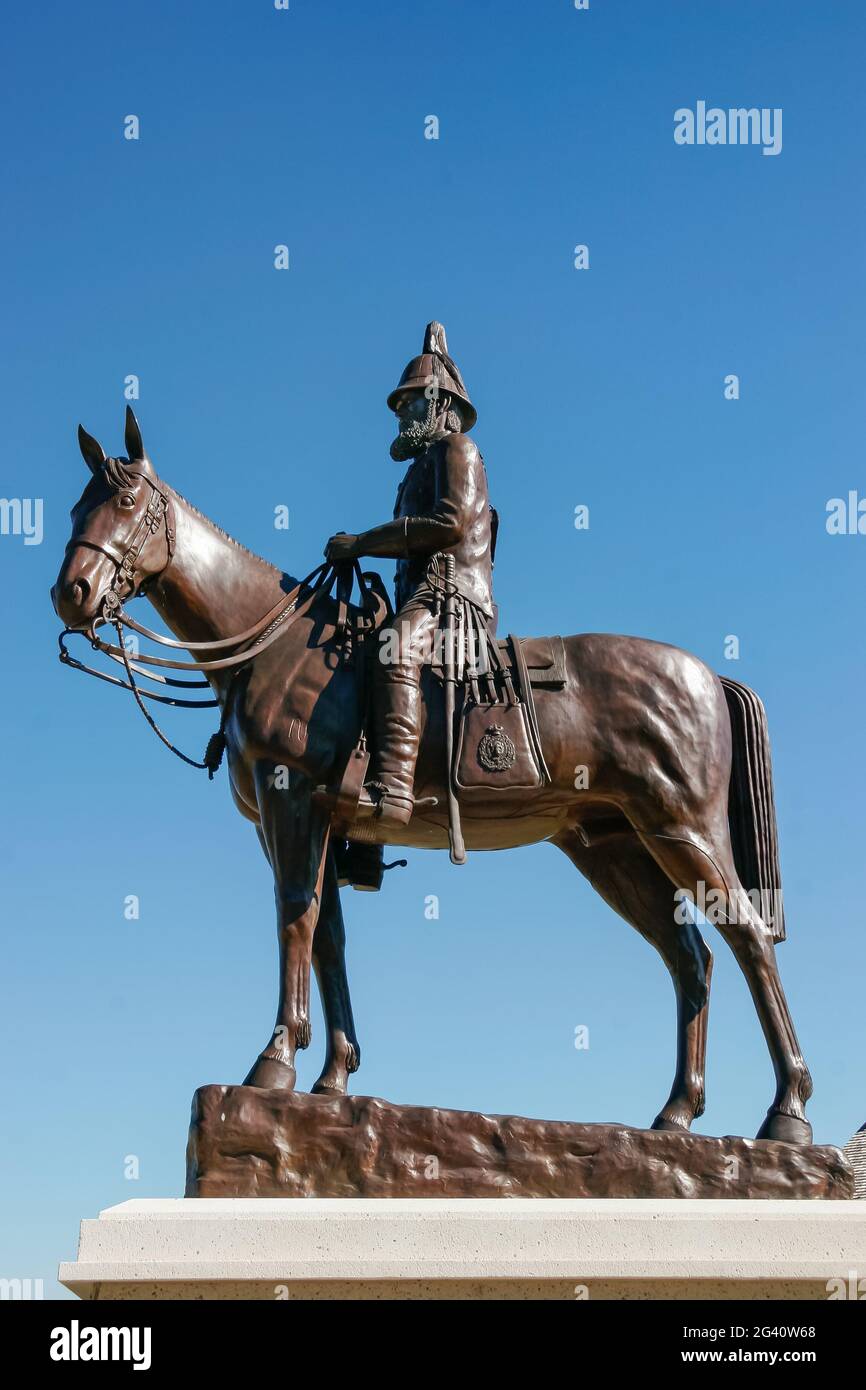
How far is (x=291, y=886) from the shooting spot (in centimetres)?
847

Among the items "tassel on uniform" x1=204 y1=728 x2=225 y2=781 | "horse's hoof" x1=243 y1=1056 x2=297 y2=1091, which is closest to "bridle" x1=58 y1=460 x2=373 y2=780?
"tassel on uniform" x1=204 y1=728 x2=225 y2=781

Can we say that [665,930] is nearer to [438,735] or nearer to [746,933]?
[746,933]

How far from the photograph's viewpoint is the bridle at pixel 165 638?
8688mm

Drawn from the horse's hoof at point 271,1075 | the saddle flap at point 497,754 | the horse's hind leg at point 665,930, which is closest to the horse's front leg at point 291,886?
the horse's hoof at point 271,1075

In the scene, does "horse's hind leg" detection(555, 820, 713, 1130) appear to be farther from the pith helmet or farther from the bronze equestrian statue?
the pith helmet

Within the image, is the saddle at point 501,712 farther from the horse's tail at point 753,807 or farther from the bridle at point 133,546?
the bridle at point 133,546

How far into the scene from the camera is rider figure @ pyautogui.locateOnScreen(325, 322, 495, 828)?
336 inches

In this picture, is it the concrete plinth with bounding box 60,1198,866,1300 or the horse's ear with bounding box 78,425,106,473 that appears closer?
the concrete plinth with bounding box 60,1198,866,1300

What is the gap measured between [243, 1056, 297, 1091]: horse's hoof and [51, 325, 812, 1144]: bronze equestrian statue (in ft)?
0.36

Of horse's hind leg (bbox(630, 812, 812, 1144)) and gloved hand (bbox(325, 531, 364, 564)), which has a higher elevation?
gloved hand (bbox(325, 531, 364, 564))

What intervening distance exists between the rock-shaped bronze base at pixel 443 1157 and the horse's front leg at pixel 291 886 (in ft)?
1.22

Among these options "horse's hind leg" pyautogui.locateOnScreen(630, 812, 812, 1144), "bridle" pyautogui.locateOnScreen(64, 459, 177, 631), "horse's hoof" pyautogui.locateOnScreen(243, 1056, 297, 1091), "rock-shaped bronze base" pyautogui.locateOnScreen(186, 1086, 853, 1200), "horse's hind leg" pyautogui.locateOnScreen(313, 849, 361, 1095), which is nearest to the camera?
"rock-shaped bronze base" pyautogui.locateOnScreen(186, 1086, 853, 1200)

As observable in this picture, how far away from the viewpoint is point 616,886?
30.8 ft
